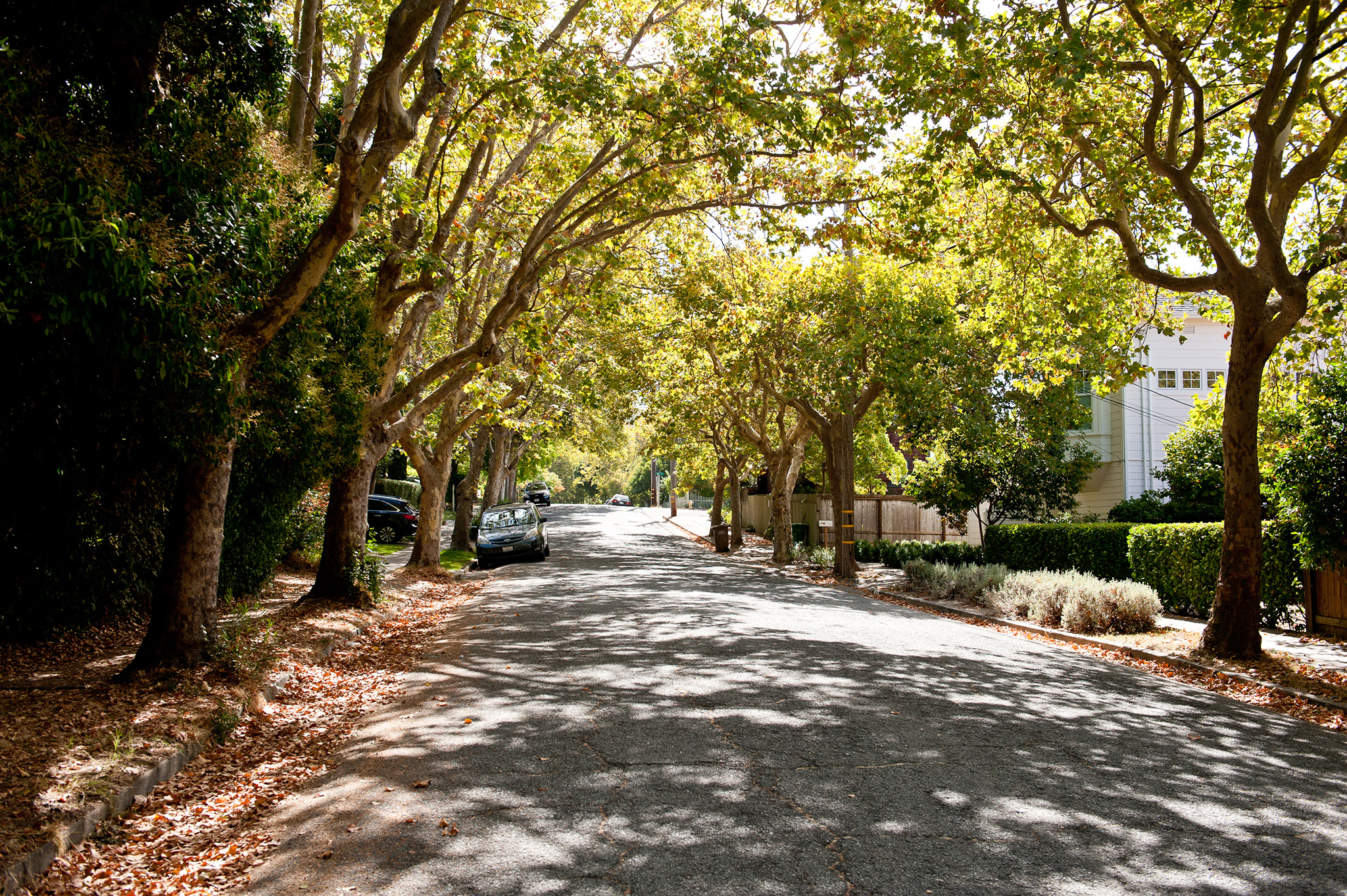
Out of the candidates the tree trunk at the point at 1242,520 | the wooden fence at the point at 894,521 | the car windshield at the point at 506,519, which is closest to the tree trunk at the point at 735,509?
the wooden fence at the point at 894,521

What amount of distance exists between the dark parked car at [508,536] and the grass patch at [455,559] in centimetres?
61

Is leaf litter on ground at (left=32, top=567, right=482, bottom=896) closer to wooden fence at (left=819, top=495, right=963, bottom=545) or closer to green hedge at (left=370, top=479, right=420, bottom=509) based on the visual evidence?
wooden fence at (left=819, top=495, right=963, bottom=545)

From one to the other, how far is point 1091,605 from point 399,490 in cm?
2946

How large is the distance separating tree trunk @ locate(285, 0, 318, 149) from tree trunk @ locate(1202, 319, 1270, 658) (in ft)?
37.4

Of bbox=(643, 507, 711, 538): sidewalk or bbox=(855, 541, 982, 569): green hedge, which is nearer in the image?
bbox=(855, 541, 982, 569): green hedge

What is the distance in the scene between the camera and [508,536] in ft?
78.5

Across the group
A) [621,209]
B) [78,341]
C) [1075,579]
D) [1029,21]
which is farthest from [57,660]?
[1075,579]

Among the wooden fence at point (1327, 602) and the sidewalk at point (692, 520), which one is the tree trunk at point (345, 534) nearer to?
the wooden fence at point (1327, 602)

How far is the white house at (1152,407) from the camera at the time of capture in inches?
1006

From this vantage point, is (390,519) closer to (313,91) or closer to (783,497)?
(783,497)

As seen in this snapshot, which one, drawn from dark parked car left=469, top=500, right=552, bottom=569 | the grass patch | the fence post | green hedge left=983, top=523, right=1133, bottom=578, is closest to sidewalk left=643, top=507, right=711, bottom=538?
the grass patch

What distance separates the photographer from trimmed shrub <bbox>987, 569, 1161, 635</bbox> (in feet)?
40.0

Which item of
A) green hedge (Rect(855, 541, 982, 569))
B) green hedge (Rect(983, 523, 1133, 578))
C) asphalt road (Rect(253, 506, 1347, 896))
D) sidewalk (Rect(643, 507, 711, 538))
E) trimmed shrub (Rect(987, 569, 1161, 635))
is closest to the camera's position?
asphalt road (Rect(253, 506, 1347, 896))

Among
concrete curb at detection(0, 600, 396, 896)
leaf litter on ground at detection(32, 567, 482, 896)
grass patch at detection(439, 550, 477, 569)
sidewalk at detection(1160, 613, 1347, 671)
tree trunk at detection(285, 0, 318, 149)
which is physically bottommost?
grass patch at detection(439, 550, 477, 569)
